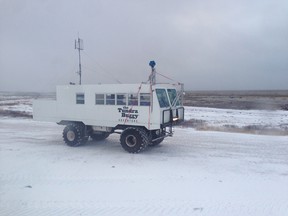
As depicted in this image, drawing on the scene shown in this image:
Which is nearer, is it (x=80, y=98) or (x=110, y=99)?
(x=110, y=99)

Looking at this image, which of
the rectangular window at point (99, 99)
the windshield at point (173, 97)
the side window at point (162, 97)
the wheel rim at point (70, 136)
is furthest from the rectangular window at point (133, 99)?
the wheel rim at point (70, 136)

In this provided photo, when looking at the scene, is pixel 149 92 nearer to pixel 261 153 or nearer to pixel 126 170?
pixel 126 170

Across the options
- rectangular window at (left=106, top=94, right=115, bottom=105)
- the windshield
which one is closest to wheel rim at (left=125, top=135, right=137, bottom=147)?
rectangular window at (left=106, top=94, right=115, bottom=105)

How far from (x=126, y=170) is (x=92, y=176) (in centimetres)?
113

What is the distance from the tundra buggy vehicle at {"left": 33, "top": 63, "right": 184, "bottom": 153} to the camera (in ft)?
36.0

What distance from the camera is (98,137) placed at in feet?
45.4

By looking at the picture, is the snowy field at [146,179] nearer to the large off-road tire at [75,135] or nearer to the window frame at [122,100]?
the large off-road tire at [75,135]

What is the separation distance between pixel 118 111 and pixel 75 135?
223cm

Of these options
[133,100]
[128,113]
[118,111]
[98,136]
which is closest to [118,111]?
[118,111]

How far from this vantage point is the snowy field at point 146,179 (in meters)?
6.43

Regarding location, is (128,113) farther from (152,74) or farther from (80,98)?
(80,98)

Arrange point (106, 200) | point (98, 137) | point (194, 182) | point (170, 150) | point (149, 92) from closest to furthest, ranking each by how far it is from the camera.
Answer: point (106, 200) → point (194, 182) → point (149, 92) → point (170, 150) → point (98, 137)

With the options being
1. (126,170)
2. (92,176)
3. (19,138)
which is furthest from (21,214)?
(19,138)

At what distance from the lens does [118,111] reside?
37.8 feet
